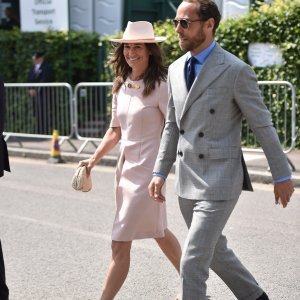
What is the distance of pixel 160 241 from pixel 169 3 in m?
13.8

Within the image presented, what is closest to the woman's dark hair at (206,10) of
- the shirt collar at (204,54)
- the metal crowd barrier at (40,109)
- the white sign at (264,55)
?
the shirt collar at (204,54)

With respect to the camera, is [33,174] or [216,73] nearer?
[216,73]

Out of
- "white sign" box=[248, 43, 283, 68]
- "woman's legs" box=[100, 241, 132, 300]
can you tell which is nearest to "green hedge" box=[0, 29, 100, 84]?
"white sign" box=[248, 43, 283, 68]

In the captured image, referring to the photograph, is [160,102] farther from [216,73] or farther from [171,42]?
[171,42]

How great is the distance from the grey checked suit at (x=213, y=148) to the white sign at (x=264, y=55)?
330 inches

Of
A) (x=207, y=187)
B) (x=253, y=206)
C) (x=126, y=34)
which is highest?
(x=126, y=34)

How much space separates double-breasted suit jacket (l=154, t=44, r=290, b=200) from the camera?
12.9ft

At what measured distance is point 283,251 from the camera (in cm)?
645

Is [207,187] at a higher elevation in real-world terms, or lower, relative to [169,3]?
higher

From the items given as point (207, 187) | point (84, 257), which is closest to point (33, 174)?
point (84, 257)

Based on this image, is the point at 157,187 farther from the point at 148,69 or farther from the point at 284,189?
the point at 148,69

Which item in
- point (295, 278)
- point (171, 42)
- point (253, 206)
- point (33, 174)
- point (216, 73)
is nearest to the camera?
point (216, 73)

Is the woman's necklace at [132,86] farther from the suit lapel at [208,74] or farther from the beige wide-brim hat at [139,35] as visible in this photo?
the suit lapel at [208,74]

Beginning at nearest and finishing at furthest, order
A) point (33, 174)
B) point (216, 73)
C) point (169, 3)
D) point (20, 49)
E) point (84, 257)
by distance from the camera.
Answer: point (216, 73) → point (84, 257) → point (33, 174) → point (20, 49) → point (169, 3)
